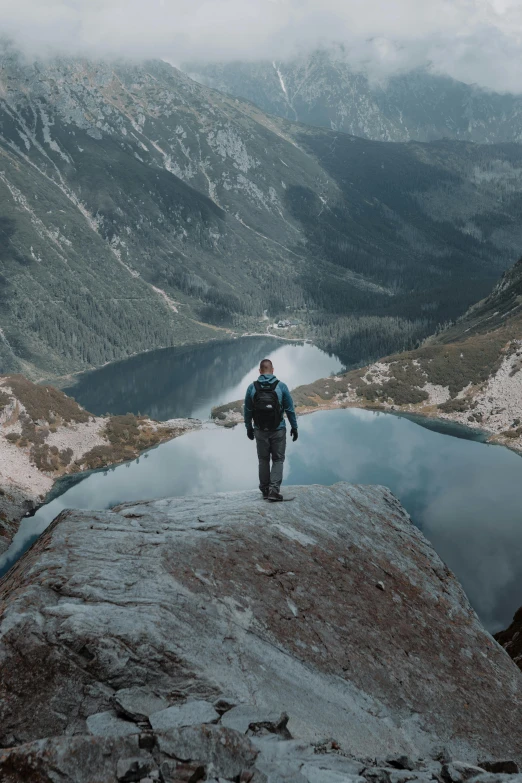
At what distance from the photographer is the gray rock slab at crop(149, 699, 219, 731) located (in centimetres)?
885

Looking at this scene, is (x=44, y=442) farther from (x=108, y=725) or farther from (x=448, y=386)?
(x=108, y=725)

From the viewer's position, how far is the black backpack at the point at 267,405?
17172mm

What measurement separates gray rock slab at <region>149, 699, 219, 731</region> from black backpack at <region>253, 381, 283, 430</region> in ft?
29.9

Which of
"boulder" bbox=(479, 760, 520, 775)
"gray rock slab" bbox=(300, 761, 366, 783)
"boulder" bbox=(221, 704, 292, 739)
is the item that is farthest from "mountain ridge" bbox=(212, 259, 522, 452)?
"gray rock slab" bbox=(300, 761, 366, 783)

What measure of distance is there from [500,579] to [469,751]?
2293 inches

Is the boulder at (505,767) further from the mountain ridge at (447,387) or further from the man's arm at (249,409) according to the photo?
the mountain ridge at (447,387)

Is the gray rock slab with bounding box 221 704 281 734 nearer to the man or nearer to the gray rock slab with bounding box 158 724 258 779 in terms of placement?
the gray rock slab with bounding box 158 724 258 779

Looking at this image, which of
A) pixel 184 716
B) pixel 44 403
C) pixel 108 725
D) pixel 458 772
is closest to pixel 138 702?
pixel 108 725

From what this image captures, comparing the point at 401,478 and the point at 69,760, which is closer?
the point at 69,760

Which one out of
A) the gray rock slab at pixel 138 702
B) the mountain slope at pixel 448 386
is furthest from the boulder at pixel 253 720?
the mountain slope at pixel 448 386

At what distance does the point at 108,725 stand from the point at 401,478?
9771 cm

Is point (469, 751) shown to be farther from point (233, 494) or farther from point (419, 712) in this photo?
point (233, 494)

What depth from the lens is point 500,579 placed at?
64125 millimetres

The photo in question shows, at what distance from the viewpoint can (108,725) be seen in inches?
346
